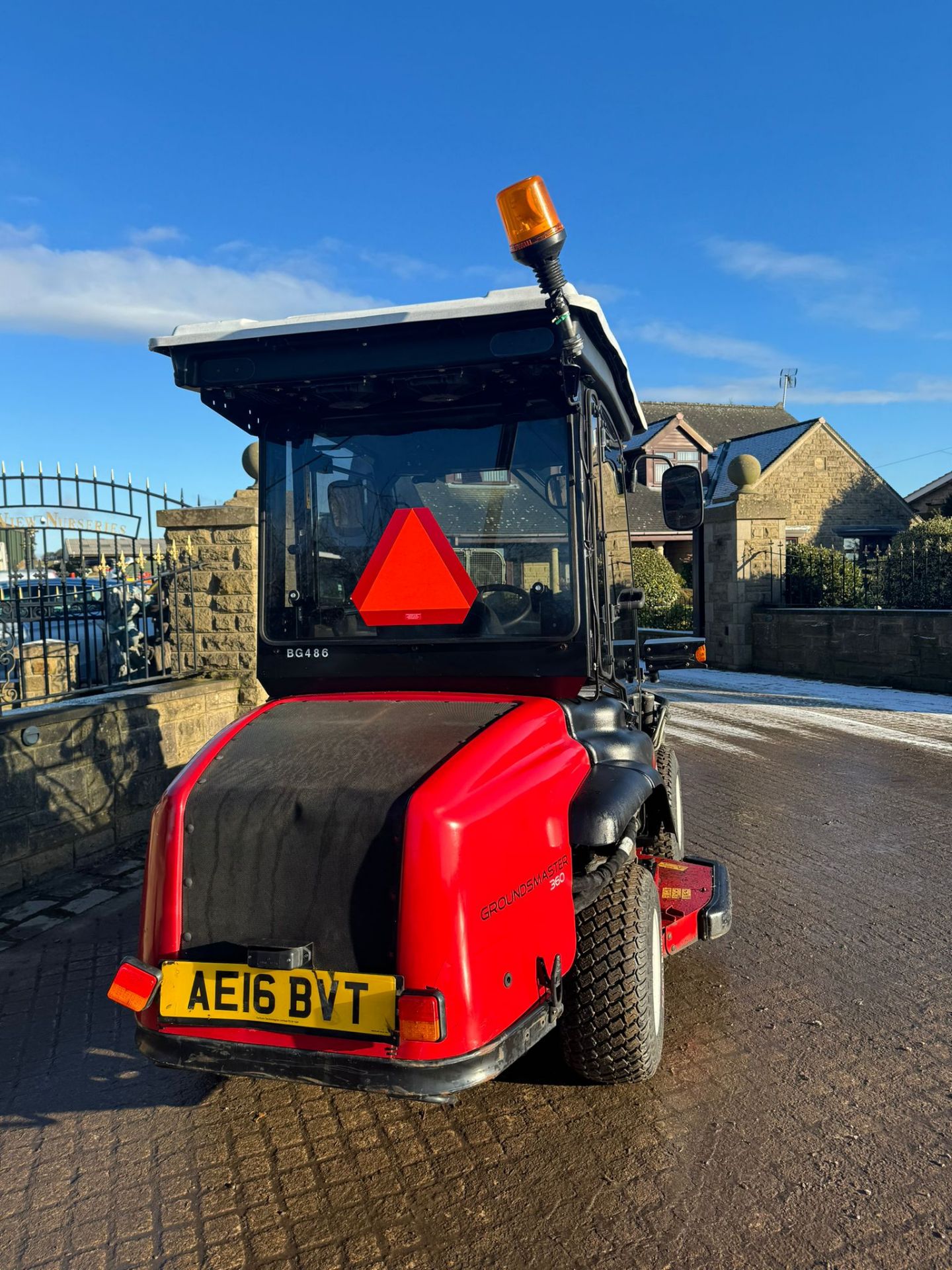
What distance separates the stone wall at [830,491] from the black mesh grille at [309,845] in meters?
32.0

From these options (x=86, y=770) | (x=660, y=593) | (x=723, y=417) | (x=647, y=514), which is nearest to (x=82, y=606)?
(x=86, y=770)

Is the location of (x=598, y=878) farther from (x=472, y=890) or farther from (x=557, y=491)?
(x=557, y=491)

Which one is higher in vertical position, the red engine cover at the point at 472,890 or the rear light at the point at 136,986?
the red engine cover at the point at 472,890

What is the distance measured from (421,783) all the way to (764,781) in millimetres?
5891

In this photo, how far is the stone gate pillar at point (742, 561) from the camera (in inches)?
613

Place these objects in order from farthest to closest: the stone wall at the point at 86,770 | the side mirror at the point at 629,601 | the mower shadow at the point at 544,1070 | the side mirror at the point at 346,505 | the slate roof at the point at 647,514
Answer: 1. the slate roof at the point at 647,514
2. the stone wall at the point at 86,770
3. the side mirror at the point at 629,601
4. the side mirror at the point at 346,505
5. the mower shadow at the point at 544,1070

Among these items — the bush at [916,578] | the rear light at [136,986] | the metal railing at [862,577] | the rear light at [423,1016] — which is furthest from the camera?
the metal railing at [862,577]

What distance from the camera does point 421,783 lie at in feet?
8.34

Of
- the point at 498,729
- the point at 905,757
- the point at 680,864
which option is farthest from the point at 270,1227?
the point at 905,757

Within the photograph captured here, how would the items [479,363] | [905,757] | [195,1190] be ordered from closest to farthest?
[195,1190], [479,363], [905,757]

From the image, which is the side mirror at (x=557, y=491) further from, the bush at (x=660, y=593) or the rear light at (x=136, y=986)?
the bush at (x=660, y=593)

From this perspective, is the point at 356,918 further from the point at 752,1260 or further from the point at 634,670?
the point at 634,670

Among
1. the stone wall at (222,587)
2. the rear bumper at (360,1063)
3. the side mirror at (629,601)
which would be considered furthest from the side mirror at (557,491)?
the stone wall at (222,587)

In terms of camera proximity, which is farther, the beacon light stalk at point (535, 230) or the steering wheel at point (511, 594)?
the steering wheel at point (511, 594)
